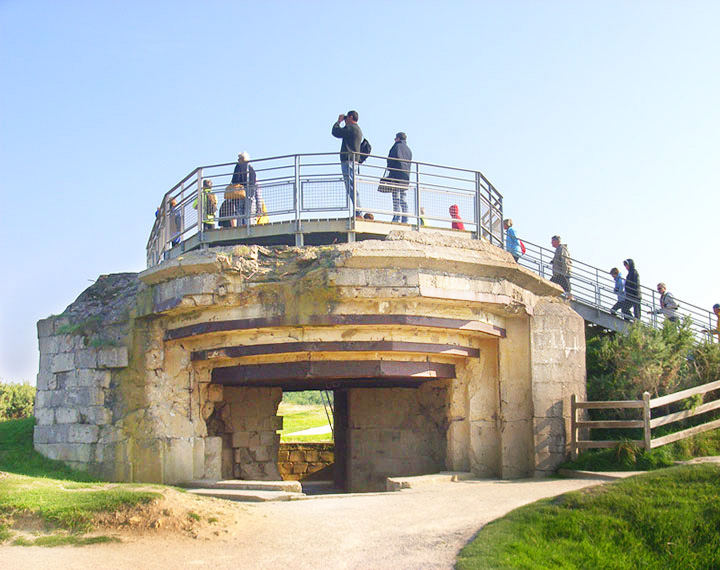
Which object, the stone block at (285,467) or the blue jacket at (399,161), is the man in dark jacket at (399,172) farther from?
the stone block at (285,467)

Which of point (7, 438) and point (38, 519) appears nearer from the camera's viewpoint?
point (38, 519)

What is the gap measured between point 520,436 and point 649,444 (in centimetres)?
228

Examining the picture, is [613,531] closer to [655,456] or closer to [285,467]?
[655,456]

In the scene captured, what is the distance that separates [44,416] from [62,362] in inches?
43.1

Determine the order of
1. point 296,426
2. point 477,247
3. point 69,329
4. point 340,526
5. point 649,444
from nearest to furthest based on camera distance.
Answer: point 340,526
point 649,444
point 477,247
point 69,329
point 296,426

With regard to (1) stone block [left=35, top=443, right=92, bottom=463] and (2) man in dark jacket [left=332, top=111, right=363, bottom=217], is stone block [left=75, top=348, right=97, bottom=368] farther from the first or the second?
(2) man in dark jacket [left=332, top=111, right=363, bottom=217]

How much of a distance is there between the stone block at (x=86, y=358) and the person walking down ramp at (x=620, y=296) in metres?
10.6

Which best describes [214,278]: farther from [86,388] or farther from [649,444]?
[649,444]

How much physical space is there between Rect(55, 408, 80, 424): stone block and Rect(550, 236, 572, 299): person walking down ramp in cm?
1000

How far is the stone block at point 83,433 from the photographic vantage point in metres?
14.3

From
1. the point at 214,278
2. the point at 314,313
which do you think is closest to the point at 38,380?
the point at 214,278

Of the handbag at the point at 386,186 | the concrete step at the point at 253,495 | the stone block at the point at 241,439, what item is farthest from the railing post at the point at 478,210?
the stone block at the point at 241,439

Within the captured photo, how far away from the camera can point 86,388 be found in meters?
14.6

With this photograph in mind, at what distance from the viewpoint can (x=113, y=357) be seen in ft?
47.1
